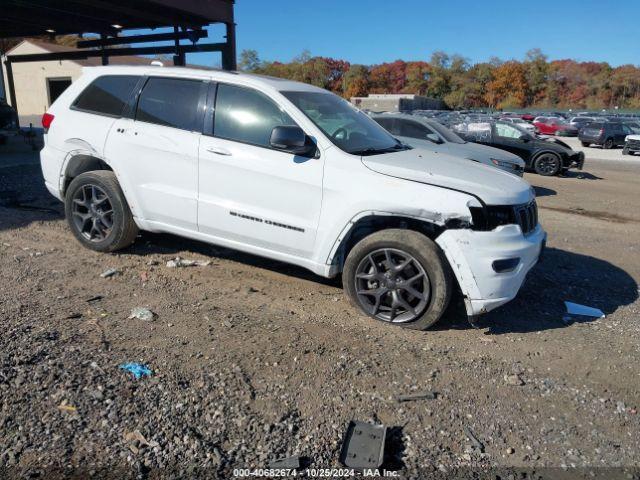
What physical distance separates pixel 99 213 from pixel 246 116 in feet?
6.57

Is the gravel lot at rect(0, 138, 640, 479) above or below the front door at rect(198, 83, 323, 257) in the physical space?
below

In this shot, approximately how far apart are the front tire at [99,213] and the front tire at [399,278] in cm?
246

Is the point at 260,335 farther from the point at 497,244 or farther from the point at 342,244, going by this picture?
the point at 497,244

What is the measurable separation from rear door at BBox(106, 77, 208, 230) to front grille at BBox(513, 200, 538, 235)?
2781 millimetres

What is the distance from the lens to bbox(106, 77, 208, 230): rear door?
478cm

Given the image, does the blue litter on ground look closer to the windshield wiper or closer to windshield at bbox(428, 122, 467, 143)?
the windshield wiper

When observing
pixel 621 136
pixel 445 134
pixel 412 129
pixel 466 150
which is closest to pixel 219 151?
pixel 466 150

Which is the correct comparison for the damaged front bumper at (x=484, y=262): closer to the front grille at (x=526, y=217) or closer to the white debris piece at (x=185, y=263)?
the front grille at (x=526, y=217)

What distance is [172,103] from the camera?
497 centimetres

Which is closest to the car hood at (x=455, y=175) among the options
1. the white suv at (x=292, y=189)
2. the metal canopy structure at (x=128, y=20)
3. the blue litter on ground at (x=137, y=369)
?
the white suv at (x=292, y=189)

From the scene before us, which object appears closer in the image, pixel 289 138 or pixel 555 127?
pixel 289 138

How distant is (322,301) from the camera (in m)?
4.68

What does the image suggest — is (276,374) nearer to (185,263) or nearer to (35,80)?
(185,263)

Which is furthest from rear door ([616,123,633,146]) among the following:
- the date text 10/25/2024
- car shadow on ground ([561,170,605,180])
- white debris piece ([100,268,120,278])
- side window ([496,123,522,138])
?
the date text 10/25/2024
